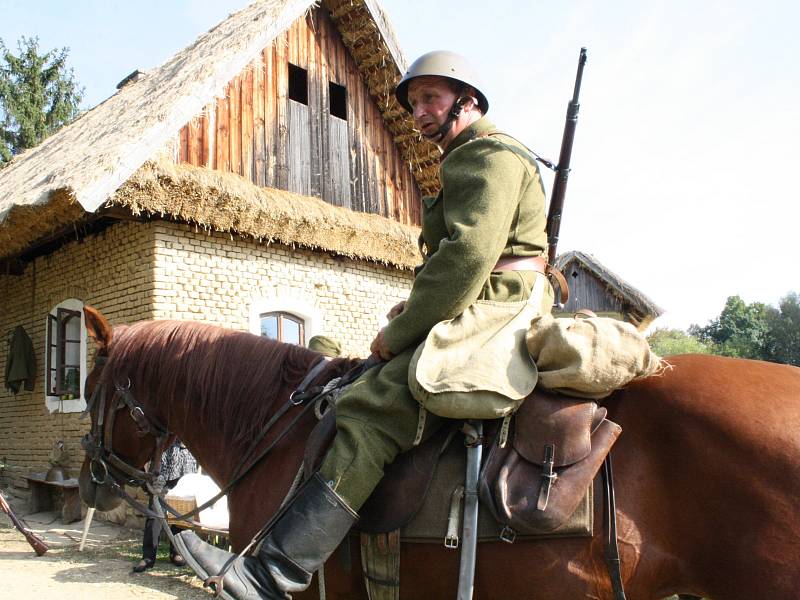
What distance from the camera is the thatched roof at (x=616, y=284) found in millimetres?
23891

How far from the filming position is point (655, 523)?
6.69 ft

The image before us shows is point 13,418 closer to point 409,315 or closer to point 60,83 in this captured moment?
point 409,315

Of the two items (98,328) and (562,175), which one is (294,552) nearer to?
(98,328)

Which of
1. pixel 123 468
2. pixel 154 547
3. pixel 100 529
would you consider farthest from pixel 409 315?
pixel 100 529

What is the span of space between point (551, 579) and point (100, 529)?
8.32 m

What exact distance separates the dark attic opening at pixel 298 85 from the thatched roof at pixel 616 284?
1494cm

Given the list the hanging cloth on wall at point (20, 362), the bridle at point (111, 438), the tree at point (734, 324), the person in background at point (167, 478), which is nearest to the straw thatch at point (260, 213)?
the person in background at point (167, 478)

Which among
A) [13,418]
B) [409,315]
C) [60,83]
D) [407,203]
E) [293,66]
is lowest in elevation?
[13,418]

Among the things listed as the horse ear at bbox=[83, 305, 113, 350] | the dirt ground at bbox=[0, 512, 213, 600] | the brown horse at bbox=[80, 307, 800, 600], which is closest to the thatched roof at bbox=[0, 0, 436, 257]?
the dirt ground at bbox=[0, 512, 213, 600]

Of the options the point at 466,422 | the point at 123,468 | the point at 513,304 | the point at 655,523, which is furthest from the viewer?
the point at 123,468

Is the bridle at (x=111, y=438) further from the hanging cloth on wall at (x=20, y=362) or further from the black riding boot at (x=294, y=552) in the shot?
the hanging cloth on wall at (x=20, y=362)

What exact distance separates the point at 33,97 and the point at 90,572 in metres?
26.2

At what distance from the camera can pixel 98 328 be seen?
9.80 ft

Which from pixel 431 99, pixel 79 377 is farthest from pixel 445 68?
pixel 79 377
